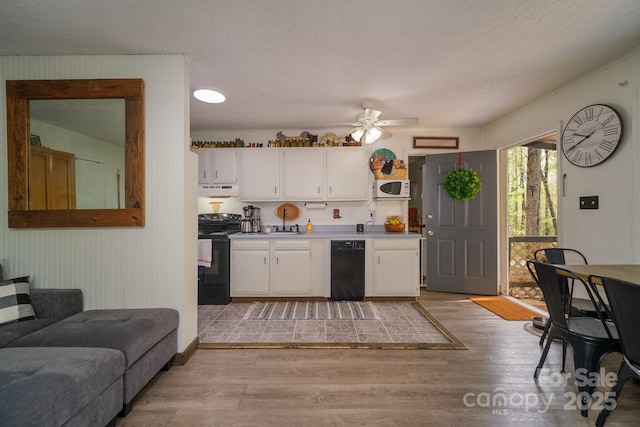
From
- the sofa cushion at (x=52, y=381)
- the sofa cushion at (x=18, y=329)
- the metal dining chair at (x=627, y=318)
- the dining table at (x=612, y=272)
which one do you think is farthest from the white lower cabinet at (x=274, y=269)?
the metal dining chair at (x=627, y=318)

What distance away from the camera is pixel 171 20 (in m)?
1.73

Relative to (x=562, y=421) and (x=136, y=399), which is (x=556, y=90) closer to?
(x=562, y=421)

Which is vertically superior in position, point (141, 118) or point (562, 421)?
point (141, 118)

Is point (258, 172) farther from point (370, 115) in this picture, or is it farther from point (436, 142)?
point (436, 142)

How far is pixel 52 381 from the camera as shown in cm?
109

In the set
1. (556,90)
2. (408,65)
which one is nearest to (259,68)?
(408,65)

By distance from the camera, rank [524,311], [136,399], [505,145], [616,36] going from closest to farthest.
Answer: [136,399]
[616,36]
[524,311]
[505,145]

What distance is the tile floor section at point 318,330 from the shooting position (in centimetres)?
238

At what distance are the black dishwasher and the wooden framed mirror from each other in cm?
224

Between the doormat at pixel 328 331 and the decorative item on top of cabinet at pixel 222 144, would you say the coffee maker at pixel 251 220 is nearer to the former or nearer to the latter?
the decorative item on top of cabinet at pixel 222 144

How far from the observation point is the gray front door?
365 centimetres

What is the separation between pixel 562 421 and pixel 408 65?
269 cm

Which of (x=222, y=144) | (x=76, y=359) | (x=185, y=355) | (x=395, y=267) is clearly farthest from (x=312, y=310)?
(x=222, y=144)

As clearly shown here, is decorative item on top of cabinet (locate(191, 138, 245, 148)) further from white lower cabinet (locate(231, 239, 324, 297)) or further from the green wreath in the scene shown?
the green wreath
